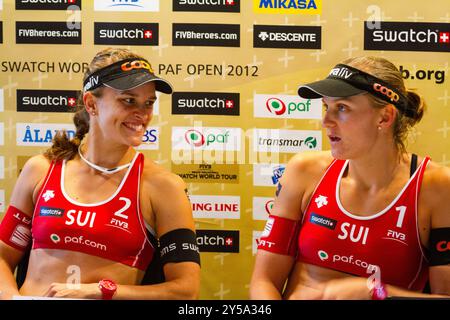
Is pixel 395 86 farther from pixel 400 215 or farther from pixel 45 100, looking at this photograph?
pixel 45 100

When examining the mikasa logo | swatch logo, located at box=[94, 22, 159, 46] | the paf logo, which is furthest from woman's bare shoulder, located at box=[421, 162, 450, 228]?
swatch logo, located at box=[94, 22, 159, 46]

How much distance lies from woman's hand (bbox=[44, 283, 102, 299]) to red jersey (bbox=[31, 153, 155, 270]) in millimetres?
173

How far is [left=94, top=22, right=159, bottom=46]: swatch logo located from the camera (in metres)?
3.51

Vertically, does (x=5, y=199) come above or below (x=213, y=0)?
below

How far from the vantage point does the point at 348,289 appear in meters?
1.91

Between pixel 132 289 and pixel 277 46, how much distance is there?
6.32ft

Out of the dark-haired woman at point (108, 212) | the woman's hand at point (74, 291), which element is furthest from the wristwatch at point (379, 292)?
the woman's hand at point (74, 291)

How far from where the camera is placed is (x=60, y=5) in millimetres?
3541

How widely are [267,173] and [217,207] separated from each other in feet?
1.14

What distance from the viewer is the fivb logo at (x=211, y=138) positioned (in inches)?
138

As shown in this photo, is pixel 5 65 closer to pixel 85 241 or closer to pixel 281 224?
pixel 85 241
